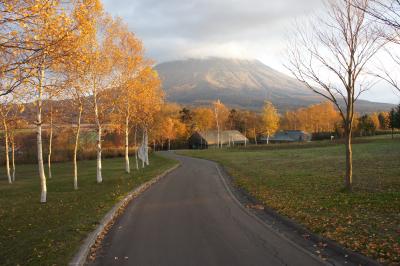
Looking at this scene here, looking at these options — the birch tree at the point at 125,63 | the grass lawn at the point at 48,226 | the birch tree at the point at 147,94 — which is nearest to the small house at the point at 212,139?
the birch tree at the point at 147,94

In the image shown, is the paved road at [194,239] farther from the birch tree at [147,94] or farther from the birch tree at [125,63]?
the birch tree at [147,94]

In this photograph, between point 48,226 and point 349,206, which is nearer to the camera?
point 48,226

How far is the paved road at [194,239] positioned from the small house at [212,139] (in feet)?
263

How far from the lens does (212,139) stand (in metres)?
96.3

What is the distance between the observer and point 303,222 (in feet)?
33.1

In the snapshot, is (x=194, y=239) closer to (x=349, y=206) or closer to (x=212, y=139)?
(x=349, y=206)

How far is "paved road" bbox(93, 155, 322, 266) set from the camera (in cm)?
725

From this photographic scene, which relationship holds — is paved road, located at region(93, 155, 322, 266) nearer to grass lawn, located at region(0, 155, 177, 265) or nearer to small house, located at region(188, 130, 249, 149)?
grass lawn, located at region(0, 155, 177, 265)

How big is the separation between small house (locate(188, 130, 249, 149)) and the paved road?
263 feet

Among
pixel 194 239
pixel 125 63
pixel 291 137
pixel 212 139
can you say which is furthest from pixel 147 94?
pixel 291 137

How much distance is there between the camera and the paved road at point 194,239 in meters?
7.25

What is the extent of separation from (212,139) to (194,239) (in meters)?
87.6

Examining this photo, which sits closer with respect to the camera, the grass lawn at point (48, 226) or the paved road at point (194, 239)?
the paved road at point (194, 239)

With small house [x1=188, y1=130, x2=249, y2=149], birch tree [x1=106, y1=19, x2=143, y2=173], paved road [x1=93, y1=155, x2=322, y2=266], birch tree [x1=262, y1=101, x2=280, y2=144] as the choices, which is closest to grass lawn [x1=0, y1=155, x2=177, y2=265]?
paved road [x1=93, y1=155, x2=322, y2=266]
